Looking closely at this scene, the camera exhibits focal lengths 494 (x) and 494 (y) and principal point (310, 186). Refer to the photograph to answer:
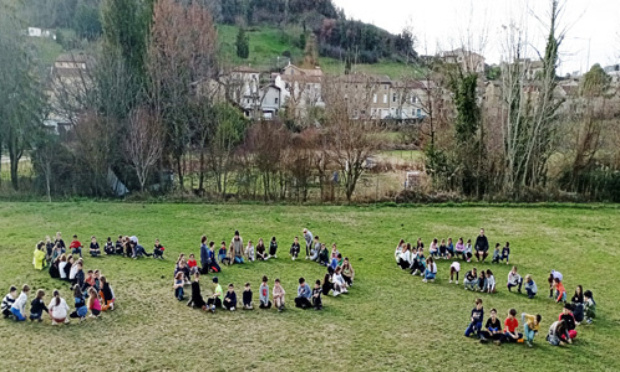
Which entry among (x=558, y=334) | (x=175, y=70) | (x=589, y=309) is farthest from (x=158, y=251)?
(x=175, y=70)

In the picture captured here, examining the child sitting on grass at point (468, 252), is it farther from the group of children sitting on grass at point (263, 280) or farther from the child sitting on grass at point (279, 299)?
the child sitting on grass at point (279, 299)

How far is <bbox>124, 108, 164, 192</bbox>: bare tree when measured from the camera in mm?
32938

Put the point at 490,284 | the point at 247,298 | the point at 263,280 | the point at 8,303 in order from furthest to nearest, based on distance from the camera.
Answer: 1. the point at 490,284
2. the point at 263,280
3. the point at 247,298
4. the point at 8,303

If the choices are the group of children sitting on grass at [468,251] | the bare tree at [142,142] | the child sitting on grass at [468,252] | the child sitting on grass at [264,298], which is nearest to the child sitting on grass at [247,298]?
the child sitting on grass at [264,298]

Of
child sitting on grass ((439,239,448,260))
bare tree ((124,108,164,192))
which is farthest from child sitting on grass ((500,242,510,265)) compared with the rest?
bare tree ((124,108,164,192))

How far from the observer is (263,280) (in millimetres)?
16359

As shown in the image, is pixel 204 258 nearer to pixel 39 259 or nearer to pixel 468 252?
pixel 39 259

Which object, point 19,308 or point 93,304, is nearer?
point 19,308

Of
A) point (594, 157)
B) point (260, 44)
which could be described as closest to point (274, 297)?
point (594, 157)

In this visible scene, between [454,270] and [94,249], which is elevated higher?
[94,249]

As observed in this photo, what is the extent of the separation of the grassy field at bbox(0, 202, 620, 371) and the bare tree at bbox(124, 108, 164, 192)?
4885 mm

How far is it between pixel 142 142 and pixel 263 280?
2016 cm

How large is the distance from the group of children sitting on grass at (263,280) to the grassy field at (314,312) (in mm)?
418

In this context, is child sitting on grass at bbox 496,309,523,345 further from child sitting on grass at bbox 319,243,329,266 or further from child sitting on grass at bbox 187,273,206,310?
child sitting on grass at bbox 187,273,206,310
